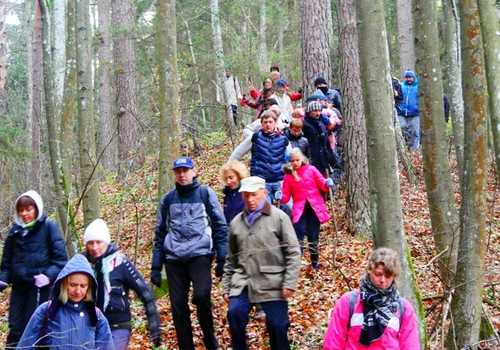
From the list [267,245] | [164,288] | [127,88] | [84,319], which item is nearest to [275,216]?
[267,245]

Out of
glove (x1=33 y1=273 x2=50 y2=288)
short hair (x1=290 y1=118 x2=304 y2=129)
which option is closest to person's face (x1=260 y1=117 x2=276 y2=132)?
short hair (x1=290 y1=118 x2=304 y2=129)

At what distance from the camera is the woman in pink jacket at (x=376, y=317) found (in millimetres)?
4406

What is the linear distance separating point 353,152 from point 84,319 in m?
6.79

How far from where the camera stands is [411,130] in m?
15.7

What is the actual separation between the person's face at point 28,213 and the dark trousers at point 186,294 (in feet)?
5.00

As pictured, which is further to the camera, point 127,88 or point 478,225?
point 127,88

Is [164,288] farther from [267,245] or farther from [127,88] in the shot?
[127,88]

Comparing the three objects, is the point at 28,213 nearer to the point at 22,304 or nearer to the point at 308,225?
the point at 22,304

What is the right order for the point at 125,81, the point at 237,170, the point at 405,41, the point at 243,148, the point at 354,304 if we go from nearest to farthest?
the point at 354,304 < the point at 237,170 < the point at 243,148 < the point at 125,81 < the point at 405,41

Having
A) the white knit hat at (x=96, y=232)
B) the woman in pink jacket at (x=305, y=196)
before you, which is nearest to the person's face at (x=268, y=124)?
the woman in pink jacket at (x=305, y=196)

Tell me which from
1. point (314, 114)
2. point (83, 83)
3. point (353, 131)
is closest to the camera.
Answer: point (83, 83)

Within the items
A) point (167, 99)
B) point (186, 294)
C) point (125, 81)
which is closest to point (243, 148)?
point (167, 99)

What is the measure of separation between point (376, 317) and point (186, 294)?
259 cm

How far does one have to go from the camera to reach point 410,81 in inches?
614
